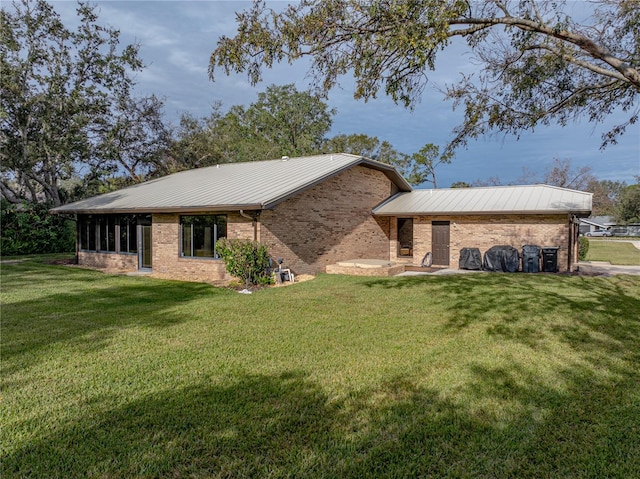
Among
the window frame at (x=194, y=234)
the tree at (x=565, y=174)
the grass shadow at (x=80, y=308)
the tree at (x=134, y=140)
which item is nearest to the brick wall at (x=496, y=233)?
the window frame at (x=194, y=234)

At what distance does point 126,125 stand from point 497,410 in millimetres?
28950

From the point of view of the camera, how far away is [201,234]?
1362 centimetres

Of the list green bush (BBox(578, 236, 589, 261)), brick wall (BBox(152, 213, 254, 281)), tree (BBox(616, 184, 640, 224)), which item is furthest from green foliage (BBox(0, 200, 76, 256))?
tree (BBox(616, 184, 640, 224))

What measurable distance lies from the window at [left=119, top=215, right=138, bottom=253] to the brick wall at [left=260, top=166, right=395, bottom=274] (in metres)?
6.85

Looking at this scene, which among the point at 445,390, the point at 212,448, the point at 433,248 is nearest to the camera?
the point at 212,448

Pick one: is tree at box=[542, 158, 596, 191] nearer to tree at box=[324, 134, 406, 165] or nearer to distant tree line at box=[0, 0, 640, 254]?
tree at box=[324, 134, 406, 165]

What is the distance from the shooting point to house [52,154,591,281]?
1312 cm

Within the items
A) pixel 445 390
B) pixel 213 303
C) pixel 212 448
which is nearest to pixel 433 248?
pixel 213 303

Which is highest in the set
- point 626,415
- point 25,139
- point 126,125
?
point 126,125

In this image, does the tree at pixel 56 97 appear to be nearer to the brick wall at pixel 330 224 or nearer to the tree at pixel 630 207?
the brick wall at pixel 330 224

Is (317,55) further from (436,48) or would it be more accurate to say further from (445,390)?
(445,390)

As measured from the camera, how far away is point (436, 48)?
19.6 feet

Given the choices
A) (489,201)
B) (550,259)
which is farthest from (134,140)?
(550,259)

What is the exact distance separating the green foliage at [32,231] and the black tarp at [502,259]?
2394cm
